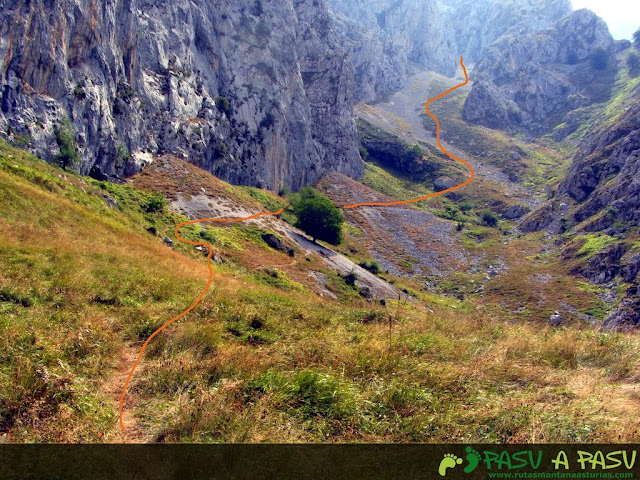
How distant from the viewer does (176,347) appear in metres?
8.76

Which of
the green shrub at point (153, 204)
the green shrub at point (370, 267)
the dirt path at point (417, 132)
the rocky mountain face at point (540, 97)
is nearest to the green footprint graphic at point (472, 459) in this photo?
the green shrub at point (153, 204)

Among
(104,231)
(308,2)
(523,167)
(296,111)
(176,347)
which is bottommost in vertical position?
(176,347)

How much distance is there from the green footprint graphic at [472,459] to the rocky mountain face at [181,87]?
4284cm

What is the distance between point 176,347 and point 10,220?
13.4m

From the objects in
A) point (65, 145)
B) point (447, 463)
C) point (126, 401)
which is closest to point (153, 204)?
point (65, 145)

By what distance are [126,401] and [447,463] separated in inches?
221

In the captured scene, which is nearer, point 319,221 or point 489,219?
point 319,221

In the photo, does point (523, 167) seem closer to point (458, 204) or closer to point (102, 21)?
point (458, 204)

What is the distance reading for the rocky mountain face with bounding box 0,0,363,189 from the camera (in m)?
38.1

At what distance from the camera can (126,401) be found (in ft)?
22.6

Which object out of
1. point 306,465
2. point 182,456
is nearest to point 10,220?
point 182,456

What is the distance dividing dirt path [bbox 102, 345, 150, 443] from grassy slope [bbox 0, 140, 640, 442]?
4.0 inches

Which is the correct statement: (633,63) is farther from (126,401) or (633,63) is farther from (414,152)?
(126,401)

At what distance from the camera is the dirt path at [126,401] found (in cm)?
588
